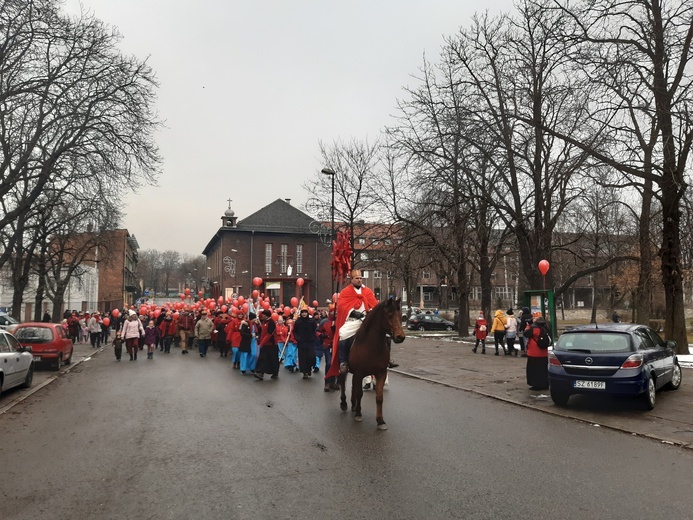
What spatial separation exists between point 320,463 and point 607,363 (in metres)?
5.62

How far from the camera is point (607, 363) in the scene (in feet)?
30.1

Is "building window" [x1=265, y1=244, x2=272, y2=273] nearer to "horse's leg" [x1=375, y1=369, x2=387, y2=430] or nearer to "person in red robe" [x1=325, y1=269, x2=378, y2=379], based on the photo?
"person in red robe" [x1=325, y1=269, x2=378, y2=379]

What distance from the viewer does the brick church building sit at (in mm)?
61125

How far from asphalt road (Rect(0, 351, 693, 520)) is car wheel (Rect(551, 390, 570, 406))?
1.93 ft

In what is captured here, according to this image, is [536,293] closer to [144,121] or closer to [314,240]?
[144,121]

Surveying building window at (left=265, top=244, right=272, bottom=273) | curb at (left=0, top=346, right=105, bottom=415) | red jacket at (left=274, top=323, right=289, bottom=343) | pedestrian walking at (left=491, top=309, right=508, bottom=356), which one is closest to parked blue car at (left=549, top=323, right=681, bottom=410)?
red jacket at (left=274, top=323, right=289, bottom=343)

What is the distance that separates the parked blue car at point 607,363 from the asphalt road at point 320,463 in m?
0.81

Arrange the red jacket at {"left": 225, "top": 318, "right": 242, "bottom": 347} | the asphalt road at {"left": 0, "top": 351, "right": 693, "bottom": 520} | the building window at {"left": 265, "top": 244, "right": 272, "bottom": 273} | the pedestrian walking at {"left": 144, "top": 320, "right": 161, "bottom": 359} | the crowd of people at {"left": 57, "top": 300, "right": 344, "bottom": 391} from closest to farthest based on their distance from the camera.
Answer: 1. the asphalt road at {"left": 0, "top": 351, "right": 693, "bottom": 520}
2. the crowd of people at {"left": 57, "top": 300, "right": 344, "bottom": 391}
3. the red jacket at {"left": 225, "top": 318, "right": 242, "bottom": 347}
4. the pedestrian walking at {"left": 144, "top": 320, "right": 161, "bottom": 359}
5. the building window at {"left": 265, "top": 244, "right": 272, "bottom": 273}

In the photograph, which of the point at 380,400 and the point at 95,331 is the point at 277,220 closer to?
the point at 95,331

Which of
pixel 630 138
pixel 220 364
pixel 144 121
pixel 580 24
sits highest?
pixel 580 24

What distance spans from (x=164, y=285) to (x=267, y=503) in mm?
143640

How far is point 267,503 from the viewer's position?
4902 mm

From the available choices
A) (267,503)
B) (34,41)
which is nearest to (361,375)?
(267,503)

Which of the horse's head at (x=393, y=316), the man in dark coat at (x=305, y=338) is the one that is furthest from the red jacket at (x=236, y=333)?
the horse's head at (x=393, y=316)
